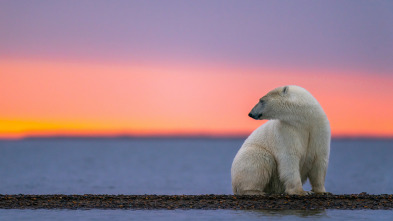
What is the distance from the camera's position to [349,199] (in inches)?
552

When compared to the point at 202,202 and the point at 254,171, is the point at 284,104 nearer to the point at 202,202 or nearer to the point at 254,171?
the point at 254,171

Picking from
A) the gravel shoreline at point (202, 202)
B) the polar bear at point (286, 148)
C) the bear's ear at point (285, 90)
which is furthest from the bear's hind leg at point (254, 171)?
the bear's ear at point (285, 90)

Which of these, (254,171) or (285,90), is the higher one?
(285,90)

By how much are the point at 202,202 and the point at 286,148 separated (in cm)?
222

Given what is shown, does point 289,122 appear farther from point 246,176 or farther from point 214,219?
point 214,219

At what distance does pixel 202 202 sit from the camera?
13.5 metres

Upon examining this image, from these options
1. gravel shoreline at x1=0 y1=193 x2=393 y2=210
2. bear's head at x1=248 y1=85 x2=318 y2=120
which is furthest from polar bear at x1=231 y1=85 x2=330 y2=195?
gravel shoreline at x1=0 y1=193 x2=393 y2=210

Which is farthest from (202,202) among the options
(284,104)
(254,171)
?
(284,104)

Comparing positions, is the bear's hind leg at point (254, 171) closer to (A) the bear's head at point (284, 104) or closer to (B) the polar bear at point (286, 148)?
(B) the polar bear at point (286, 148)

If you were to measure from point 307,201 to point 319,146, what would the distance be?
1.43 metres

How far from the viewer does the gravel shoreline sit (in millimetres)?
13133

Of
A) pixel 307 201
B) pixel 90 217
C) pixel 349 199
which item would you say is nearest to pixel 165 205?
pixel 90 217

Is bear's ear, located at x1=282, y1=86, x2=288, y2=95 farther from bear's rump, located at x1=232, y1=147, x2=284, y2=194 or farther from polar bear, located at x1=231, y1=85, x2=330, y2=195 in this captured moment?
bear's rump, located at x1=232, y1=147, x2=284, y2=194

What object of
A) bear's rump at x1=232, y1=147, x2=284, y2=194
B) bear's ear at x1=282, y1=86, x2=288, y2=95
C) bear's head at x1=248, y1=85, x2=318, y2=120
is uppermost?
bear's ear at x1=282, y1=86, x2=288, y2=95
